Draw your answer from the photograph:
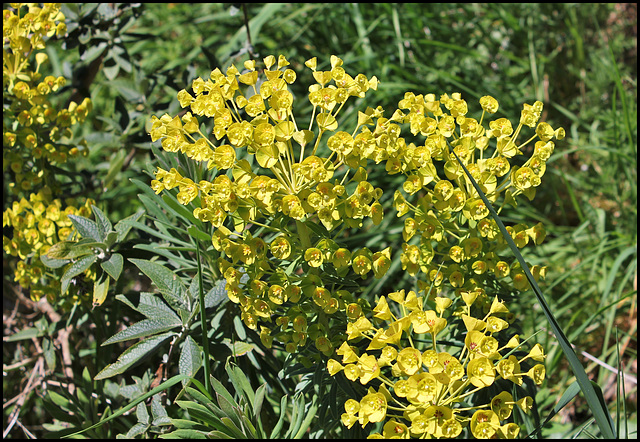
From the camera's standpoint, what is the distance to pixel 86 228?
45.4 inches

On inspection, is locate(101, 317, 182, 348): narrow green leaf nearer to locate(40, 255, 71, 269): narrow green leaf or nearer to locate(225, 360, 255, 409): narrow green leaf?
locate(225, 360, 255, 409): narrow green leaf

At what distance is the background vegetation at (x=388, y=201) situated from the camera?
1.28 meters

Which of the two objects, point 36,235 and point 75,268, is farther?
point 36,235

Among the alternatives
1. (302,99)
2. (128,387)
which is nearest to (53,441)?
(128,387)

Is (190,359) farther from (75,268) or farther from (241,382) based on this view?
(75,268)

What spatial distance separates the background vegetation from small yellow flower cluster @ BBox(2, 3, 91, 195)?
0.19 metres

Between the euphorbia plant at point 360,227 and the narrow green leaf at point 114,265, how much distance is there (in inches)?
11.0

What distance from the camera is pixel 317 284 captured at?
880 millimetres

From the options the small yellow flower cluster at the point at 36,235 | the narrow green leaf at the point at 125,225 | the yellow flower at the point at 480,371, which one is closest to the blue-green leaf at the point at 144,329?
the narrow green leaf at the point at 125,225

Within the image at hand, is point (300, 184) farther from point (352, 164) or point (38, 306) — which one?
point (38, 306)

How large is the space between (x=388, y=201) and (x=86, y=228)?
3.71ft

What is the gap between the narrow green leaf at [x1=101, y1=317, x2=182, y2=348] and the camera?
Result: 1.02 metres

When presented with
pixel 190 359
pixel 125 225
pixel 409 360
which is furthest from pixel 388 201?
pixel 409 360

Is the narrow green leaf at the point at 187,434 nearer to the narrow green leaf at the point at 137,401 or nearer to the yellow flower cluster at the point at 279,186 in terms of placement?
the narrow green leaf at the point at 137,401
